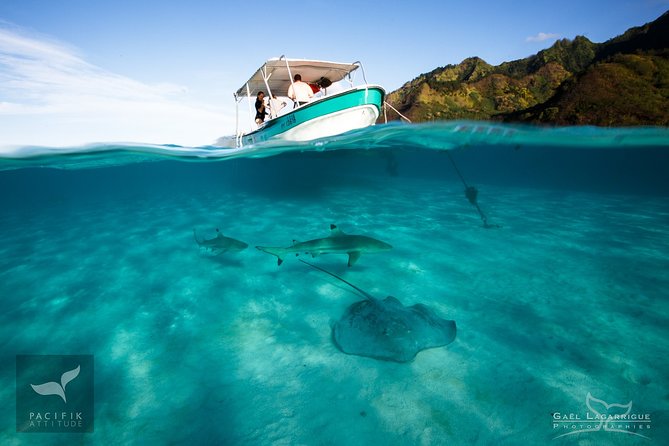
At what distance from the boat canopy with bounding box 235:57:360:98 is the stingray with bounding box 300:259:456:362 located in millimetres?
10044

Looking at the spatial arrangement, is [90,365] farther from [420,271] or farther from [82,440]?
A: [420,271]

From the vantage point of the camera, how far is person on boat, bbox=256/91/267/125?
A: 13453mm

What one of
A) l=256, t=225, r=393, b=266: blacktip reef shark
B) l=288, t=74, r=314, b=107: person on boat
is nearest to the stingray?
l=256, t=225, r=393, b=266: blacktip reef shark

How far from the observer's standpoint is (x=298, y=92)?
12148 mm

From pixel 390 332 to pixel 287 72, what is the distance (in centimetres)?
1265

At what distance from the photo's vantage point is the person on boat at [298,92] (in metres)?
11.9

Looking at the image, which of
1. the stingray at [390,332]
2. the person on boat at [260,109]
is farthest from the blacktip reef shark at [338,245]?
the person on boat at [260,109]

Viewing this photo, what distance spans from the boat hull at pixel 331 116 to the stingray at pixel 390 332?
8.68 m

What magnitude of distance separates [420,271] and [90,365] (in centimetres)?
696

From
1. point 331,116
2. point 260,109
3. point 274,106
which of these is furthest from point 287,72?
point 331,116

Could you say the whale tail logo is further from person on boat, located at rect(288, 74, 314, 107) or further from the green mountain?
the green mountain

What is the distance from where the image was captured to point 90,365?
4.56 metres

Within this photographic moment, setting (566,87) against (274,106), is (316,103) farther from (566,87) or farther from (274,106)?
(566,87)

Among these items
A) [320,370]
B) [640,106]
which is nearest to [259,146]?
[320,370]
